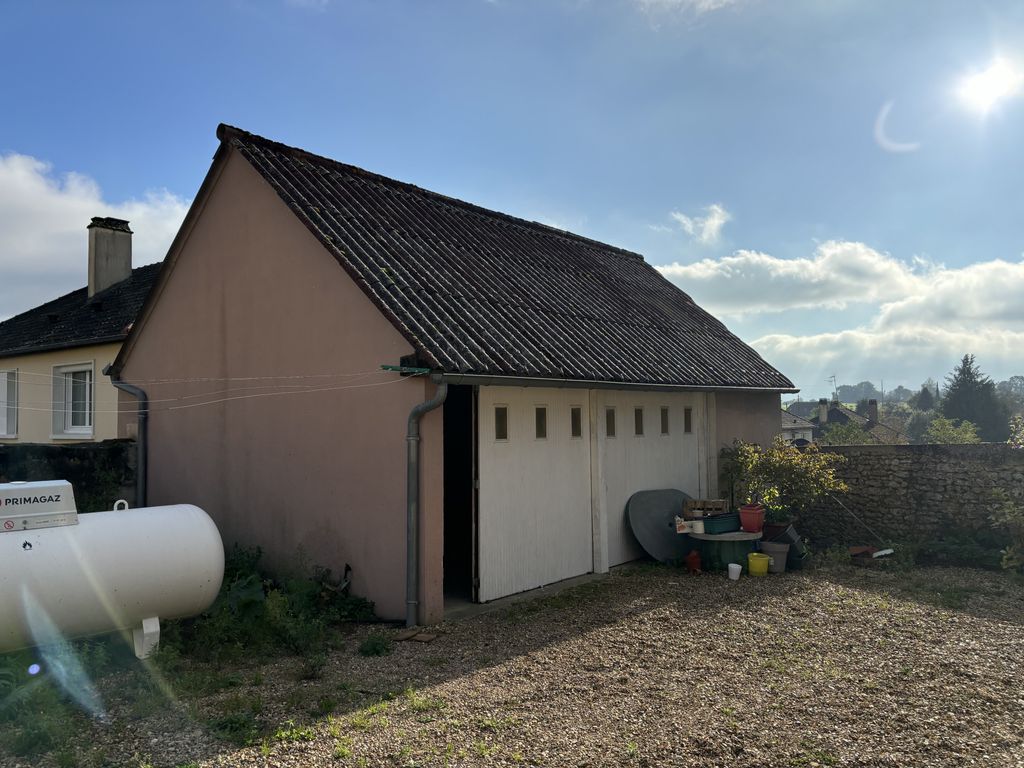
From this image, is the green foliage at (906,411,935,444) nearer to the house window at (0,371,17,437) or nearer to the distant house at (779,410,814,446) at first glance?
the distant house at (779,410,814,446)

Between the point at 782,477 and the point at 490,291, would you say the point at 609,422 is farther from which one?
the point at 782,477

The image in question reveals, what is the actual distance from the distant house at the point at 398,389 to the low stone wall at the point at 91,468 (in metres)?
0.96

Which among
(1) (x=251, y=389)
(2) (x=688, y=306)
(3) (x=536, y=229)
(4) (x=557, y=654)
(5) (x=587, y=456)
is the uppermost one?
(3) (x=536, y=229)

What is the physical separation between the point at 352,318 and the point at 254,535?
3694 mm

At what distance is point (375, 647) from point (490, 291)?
19.1 ft

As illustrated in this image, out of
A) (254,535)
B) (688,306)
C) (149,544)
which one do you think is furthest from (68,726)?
(688,306)

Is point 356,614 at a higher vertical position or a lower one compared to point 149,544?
lower

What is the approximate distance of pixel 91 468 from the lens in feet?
43.7

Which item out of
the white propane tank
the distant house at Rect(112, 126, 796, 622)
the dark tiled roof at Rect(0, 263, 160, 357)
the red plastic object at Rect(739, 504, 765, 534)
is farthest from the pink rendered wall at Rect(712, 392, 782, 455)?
the dark tiled roof at Rect(0, 263, 160, 357)

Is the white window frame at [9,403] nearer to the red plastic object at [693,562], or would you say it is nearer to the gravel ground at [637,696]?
the gravel ground at [637,696]

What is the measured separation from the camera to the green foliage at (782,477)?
12.6 meters

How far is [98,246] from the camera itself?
63.5ft

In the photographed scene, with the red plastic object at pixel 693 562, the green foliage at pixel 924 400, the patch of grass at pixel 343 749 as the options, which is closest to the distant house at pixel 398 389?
the red plastic object at pixel 693 562

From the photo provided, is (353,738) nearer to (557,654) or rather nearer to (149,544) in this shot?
(557,654)
